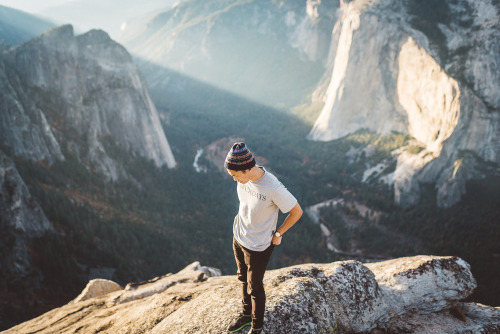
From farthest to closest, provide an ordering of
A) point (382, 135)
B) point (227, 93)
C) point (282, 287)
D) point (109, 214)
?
1. point (227, 93)
2. point (382, 135)
3. point (109, 214)
4. point (282, 287)

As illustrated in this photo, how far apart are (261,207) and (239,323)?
247cm

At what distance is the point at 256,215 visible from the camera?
4832mm

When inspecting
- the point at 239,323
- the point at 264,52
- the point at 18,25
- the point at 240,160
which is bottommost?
the point at 239,323

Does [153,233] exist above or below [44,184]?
below

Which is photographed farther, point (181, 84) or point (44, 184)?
point (181, 84)

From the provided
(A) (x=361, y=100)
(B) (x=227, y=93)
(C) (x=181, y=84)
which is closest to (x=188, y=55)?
(C) (x=181, y=84)

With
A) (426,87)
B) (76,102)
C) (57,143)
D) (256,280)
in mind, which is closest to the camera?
(256,280)

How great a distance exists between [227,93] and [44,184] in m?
136

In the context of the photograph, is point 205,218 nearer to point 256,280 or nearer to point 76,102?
point 76,102

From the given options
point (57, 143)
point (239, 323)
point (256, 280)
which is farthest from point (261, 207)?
point (57, 143)

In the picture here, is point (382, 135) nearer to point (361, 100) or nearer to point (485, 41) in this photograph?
point (361, 100)

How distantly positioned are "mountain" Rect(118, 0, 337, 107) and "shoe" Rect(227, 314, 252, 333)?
13897cm

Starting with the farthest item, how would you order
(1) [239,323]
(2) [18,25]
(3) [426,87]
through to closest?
1. (2) [18,25]
2. (3) [426,87]
3. (1) [239,323]

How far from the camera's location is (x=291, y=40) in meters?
175
